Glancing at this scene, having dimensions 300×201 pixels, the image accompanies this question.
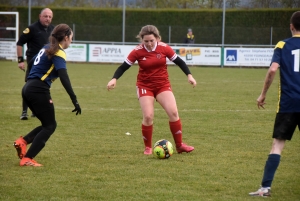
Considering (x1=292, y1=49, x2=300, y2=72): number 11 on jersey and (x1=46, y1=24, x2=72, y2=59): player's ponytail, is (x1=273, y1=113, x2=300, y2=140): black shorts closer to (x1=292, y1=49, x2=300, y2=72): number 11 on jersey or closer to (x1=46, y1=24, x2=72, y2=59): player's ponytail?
(x1=292, y1=49, x2=300, y2=72): number 11 on jersey

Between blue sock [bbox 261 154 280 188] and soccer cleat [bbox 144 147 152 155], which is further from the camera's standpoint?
soccer cleat [bbox 144 147 152 155]

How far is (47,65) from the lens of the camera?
288 inches

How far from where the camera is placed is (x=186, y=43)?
35656mm

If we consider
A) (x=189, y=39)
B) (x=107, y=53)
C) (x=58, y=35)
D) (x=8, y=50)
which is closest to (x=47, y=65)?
(x=58, y=35)

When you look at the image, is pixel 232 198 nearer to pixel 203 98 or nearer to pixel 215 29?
pixel 203 98

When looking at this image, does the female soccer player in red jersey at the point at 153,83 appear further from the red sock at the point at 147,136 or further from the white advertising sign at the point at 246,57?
the white advertising sign at the point at 246,57

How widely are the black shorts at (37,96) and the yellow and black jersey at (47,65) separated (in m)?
0.08

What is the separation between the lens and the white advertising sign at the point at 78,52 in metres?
33.7

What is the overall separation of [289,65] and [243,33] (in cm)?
3266

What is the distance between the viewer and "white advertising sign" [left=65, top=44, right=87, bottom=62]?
110ft

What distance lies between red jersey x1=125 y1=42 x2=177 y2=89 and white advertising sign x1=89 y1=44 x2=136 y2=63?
2504cm

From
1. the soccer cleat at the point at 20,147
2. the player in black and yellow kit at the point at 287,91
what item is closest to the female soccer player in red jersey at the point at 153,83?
the soccer cleat at the point at 20,147

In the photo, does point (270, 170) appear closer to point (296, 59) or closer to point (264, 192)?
point (264, 192)

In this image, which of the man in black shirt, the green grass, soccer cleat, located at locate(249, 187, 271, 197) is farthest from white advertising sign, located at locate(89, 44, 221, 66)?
soccer cleat, located at locate(249, 187, 271, 197)
